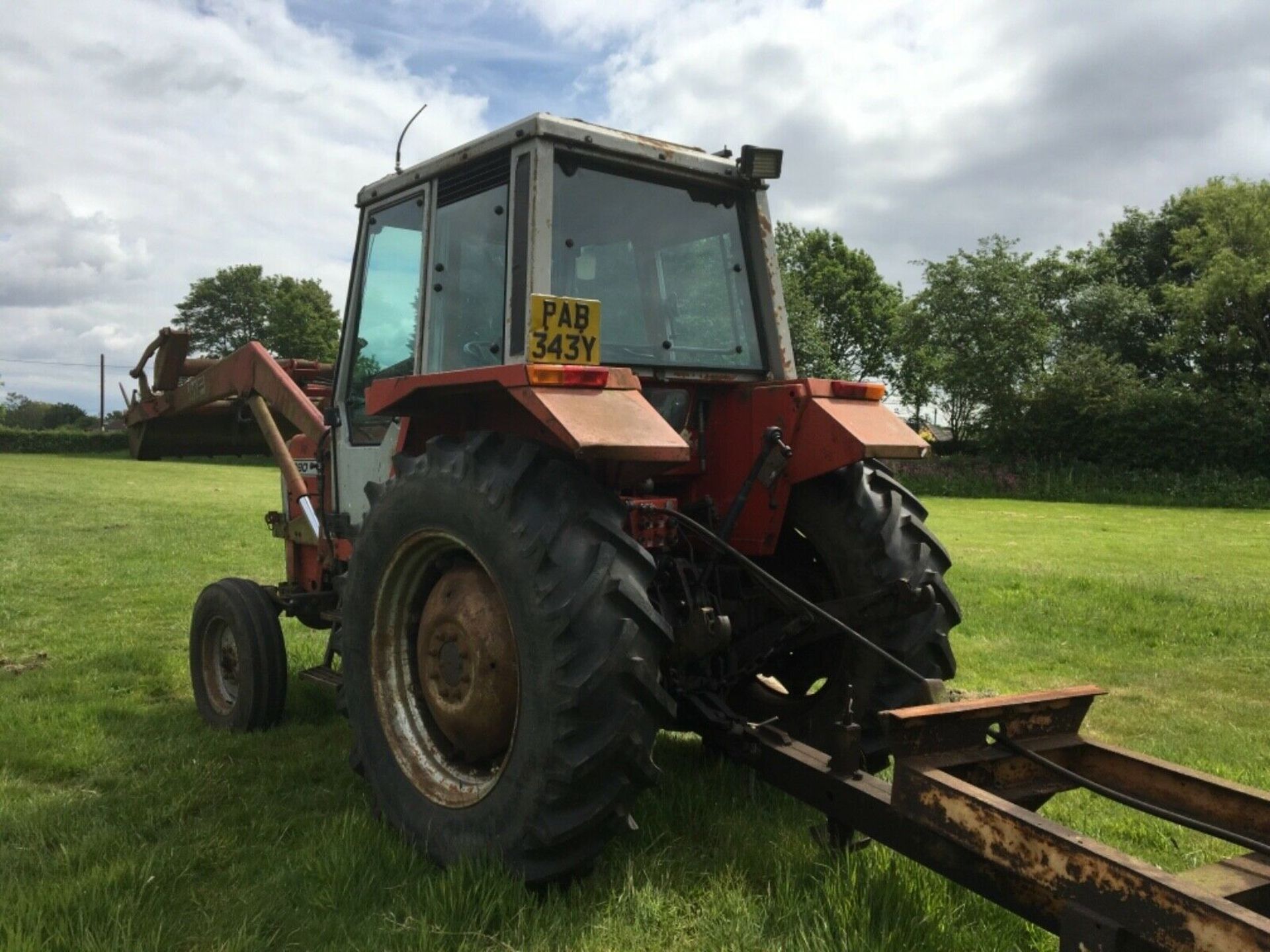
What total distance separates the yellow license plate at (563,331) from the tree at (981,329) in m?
34.2

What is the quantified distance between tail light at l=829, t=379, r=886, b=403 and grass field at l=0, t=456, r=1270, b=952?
1.60 m

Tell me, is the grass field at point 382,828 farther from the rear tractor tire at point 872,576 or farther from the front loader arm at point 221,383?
the front loader arm at point 221,383

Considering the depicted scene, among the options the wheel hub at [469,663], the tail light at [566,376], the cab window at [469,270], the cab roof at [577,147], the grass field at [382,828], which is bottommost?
the grass field at [382,828]

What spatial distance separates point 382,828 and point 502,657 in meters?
0.80

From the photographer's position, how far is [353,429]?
488 cm

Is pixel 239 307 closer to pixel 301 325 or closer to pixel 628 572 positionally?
pixel 301 325

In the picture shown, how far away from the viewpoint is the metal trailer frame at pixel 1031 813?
2.05m

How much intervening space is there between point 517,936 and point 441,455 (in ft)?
4.93

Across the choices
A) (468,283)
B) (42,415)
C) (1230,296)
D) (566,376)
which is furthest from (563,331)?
(42,415)

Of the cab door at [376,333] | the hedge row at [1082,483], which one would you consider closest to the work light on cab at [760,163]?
the cab door at [376,333]

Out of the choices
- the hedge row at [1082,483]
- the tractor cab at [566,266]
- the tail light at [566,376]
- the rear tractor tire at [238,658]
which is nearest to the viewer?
the tail light at [566,376]

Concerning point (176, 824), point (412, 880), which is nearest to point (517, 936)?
point (412, 880)

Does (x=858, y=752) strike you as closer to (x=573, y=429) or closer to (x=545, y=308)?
(x=573, y=429)

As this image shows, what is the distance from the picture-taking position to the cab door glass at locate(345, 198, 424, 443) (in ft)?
14.4
